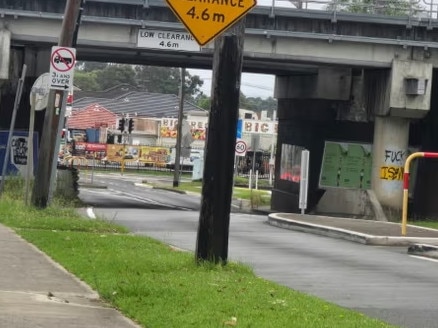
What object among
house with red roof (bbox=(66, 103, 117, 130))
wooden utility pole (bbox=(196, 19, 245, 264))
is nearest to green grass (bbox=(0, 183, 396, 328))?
wooden utility pole (bbox=(196, 19, 245, 264))

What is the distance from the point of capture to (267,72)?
35.6 metres

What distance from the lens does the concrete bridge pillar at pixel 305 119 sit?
104ft

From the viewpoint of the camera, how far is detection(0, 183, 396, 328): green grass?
780 centimetres

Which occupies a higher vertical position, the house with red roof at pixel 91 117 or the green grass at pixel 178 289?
the house with red roof at pixel 91 117

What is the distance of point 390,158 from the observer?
95.9 ft

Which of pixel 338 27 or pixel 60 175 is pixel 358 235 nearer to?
pixel 60 175

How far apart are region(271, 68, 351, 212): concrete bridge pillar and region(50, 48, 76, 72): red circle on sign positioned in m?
→ 15.0

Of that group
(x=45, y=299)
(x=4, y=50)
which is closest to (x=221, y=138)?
(x=45, y=299)

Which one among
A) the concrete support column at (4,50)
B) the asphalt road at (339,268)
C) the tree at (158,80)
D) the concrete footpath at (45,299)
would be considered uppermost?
the tree at (158,80)

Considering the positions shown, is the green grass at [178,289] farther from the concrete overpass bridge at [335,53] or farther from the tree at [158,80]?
the tree at [158,80]

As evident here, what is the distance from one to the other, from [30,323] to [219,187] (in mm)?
3629

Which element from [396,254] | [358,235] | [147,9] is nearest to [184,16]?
[396,254]

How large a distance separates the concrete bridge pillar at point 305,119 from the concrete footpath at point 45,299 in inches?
823

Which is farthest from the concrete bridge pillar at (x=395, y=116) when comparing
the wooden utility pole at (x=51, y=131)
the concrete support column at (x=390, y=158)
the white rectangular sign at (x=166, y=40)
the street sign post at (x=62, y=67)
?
the street sign post at (x=62, y=67)
